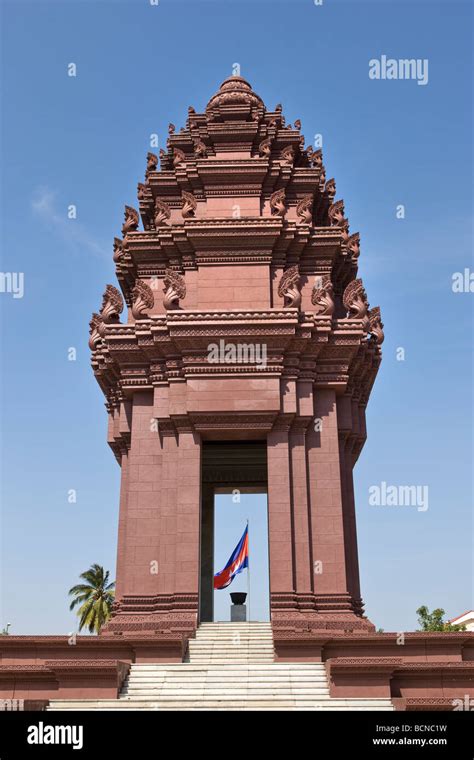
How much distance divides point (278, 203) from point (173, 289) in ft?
16.8

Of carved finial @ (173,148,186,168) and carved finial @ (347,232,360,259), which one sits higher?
carved finial @ (173,148,186,168)

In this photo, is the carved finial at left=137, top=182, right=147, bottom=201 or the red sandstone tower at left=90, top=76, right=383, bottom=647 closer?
the red sandstone tower at left=90, top=76, right=383, bottom=647

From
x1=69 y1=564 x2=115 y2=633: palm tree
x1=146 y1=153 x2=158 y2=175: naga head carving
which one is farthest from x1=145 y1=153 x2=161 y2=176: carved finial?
x1=69 y1=564 x2=115 y2=633: palm tree

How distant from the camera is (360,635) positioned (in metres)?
19.8

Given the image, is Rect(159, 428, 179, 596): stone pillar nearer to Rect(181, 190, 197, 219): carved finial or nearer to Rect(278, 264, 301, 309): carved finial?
Rect(278, 264, 301, 309): carved finial

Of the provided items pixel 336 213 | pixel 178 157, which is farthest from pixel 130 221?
pixel 336 213

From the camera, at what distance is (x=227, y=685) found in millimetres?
18141

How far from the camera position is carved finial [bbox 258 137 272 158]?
93.9 feet

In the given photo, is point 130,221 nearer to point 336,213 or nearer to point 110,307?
point 110,307

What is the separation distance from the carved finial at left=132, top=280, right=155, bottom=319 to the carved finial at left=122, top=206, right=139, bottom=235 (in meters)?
2.93

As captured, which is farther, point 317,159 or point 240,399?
point 317,159
